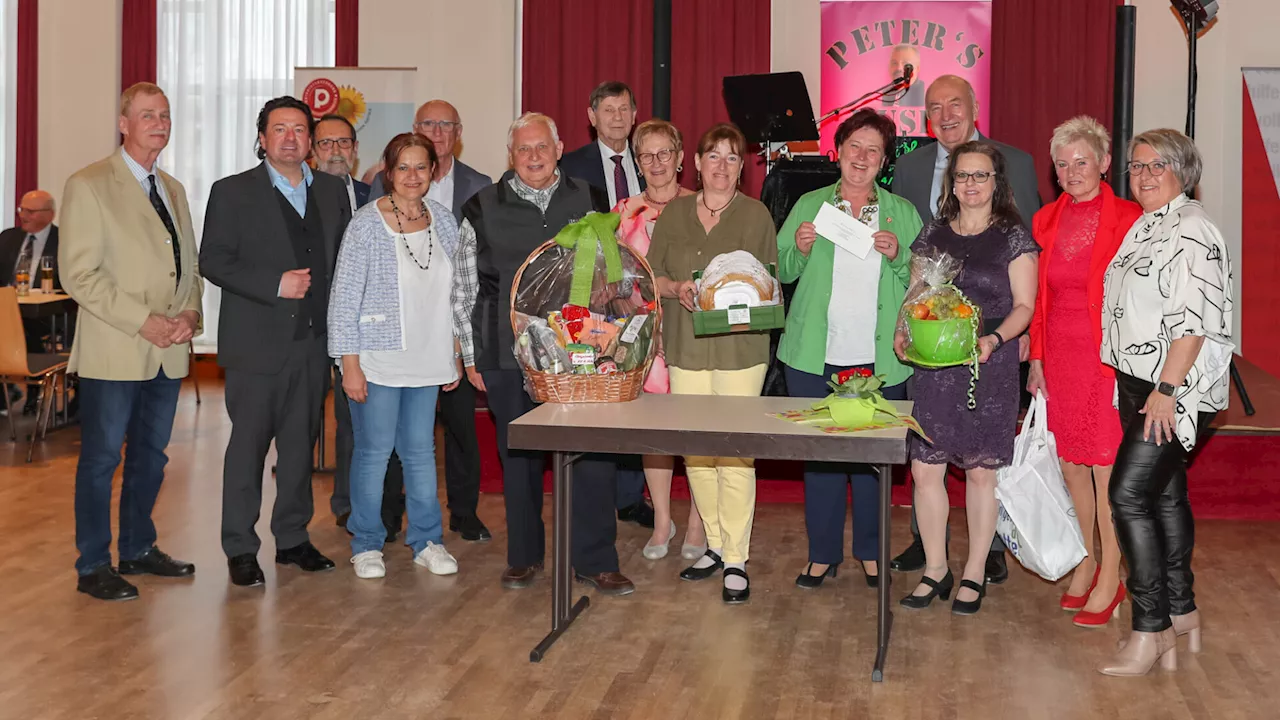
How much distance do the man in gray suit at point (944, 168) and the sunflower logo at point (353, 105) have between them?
5533 mm

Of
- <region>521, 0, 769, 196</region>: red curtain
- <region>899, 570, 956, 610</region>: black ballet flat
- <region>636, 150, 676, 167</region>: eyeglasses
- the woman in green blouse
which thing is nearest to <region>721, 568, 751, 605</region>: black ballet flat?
the woman in green blouse

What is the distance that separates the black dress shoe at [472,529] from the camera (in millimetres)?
5141

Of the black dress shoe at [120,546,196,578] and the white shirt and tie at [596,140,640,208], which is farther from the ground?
the white shirt and tie at [596,140,640,208]

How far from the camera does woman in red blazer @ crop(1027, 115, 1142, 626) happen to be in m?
3.89

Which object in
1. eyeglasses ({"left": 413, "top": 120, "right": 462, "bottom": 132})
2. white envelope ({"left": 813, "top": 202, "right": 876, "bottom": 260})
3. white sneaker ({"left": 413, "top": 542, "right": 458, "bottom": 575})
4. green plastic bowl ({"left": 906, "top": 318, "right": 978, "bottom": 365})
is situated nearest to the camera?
green plastic bowl ({"left": 906, "top": 318, "right": 978, "bottom": 365})

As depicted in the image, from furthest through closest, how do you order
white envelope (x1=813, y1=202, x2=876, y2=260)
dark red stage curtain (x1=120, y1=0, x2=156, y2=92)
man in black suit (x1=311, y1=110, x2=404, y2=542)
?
dark red stage curtain (x1=120, y1=0, x2=156, y2=92)
man in black suit (x1=311, y1=110, x2=404, y2=542)
white envelope (x1=813, y1=202, x2=876, y2=260)

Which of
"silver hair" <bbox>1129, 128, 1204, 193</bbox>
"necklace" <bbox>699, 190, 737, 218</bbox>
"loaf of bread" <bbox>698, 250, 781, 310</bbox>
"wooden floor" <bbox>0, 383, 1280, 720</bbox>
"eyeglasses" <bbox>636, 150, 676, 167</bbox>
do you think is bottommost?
"wooden floor" <bbox>0, 383, 1280, 720</bbox>

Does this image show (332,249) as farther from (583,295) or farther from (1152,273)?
(1152,273)

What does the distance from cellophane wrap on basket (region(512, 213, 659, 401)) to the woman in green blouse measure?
0.73 feet

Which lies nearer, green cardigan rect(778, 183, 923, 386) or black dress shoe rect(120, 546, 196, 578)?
green cardigan rect(778, 183, 923, 386)

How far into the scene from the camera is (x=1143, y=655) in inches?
138

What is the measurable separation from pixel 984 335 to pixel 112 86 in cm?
854

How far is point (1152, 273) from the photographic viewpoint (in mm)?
3402

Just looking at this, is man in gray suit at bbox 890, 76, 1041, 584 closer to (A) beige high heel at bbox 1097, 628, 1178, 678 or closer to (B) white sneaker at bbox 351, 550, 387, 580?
(A) beige high heel at bbox 1097, 628, 1178, 678
